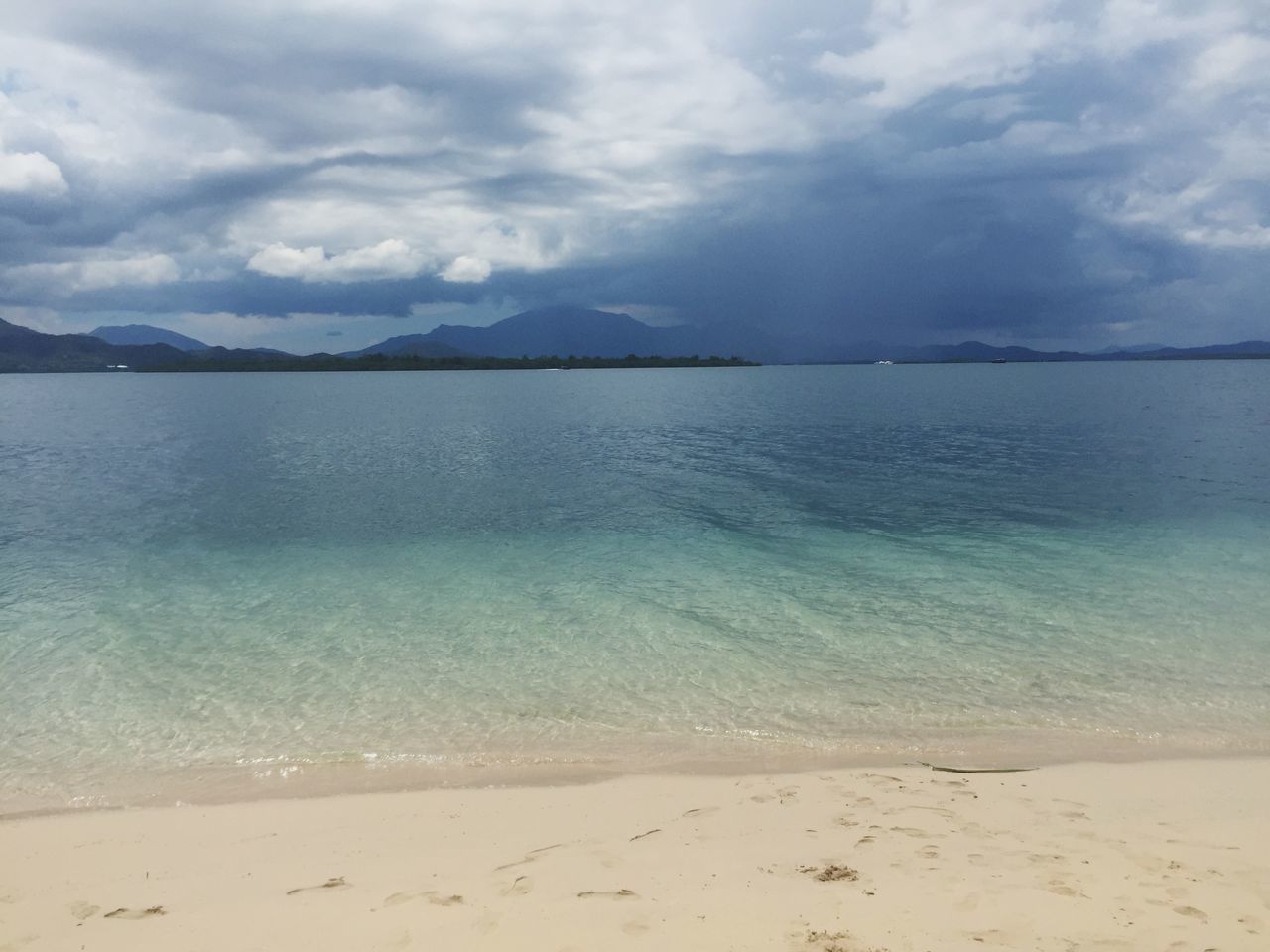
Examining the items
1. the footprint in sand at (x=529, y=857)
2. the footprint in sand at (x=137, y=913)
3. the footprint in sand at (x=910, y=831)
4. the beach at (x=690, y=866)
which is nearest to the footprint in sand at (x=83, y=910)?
the beach at (x=690, y=866)

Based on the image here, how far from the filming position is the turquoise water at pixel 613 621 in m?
11.7

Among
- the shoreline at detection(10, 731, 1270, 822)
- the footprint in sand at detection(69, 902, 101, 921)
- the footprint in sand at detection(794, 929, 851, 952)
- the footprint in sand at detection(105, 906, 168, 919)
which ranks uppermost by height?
the footprint in sand at detection(794, 929, 851, 952)

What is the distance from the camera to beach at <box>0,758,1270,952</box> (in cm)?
671

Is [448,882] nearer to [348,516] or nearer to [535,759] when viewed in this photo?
[535,759]

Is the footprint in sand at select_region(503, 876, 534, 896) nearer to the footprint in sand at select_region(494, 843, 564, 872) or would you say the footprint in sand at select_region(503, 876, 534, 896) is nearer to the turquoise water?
the footprint in sand at select_region(494, 843, 564, 872)

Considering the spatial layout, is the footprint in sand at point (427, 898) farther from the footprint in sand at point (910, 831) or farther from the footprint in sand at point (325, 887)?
the footprint in sand at point (910, 831)

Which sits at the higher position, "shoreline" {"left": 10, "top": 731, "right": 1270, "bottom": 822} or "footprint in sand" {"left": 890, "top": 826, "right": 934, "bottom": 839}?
"footprint in sand" {"left": 890, "top": 826, "right": 934, "bottom": 839}

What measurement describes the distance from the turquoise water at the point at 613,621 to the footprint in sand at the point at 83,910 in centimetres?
274

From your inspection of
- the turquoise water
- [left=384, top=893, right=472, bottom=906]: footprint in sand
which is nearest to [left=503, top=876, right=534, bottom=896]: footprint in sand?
[left=384, top=893, right=472, bottom=906]: footprint in sand

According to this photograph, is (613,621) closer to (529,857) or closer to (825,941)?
(529,857)

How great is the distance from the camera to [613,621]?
17000 mm

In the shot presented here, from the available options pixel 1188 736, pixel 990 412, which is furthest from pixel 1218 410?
pixel 1188 736

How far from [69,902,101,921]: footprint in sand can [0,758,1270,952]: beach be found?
3 centimetres

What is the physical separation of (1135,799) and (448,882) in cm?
853
